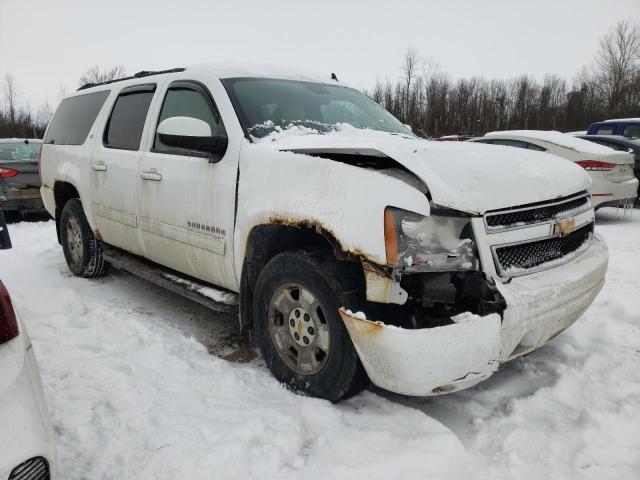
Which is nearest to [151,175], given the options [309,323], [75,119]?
[309,323]

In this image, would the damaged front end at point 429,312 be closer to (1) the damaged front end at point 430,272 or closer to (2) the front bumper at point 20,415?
(1) the damaged front end at point 430,272

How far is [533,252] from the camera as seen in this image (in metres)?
Answer: 2.38

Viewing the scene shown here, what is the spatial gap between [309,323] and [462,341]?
2.76 feet

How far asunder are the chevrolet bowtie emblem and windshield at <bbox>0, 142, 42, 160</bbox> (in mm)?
8694

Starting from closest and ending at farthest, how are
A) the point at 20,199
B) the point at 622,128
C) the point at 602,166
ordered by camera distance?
the point at 602,166
the point at 20,199
the point at 622,128

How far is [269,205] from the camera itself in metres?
2.59

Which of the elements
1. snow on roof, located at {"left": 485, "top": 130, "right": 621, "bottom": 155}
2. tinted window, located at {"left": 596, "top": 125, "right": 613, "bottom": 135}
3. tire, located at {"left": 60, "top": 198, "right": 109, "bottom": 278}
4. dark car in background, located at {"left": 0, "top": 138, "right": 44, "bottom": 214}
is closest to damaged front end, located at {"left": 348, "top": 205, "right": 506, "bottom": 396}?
tire, located at {"left": 60, "top": 198, "right": 109, "bottom": 278}

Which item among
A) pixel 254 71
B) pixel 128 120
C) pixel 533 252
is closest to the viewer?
pixel 533 252

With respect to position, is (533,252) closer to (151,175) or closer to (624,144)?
(151,175)

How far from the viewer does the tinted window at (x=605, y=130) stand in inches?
429

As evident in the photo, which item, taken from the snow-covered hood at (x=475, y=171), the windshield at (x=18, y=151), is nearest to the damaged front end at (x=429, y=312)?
the snow-covered hood at (x=475, y=171)

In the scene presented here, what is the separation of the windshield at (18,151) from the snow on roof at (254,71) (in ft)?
20.8

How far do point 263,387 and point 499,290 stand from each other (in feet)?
4.82

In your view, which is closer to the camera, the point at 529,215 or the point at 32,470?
the point at 32,470
